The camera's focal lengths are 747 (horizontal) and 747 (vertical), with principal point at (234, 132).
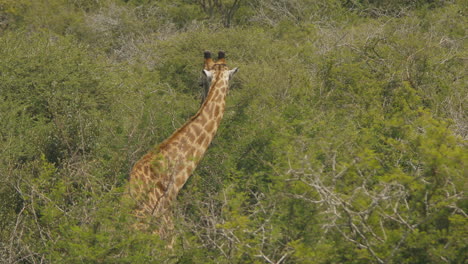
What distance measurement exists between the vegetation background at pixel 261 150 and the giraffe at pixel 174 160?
167 millimetres

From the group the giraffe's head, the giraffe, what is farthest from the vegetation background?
the giraffe's head

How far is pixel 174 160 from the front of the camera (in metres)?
5.86

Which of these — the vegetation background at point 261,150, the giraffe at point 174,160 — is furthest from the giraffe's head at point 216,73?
the vegetation background at point 261,150

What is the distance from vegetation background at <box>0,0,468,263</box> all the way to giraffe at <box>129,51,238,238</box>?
0.55 feet

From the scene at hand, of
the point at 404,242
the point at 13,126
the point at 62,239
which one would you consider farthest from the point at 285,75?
the point at 404,242

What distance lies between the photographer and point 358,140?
6832 millimetres

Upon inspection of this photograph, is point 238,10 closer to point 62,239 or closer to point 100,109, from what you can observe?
point 100,109

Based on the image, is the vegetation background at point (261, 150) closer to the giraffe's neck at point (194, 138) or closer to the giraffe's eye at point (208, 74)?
the giraffe's neck at point (194, 138)

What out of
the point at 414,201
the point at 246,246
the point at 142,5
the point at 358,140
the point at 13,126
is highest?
the point at 414,201

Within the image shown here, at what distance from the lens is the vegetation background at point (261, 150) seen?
404cm

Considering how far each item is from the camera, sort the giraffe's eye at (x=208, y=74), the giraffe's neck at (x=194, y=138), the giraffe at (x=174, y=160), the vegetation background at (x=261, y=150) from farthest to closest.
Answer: the giraffe's eye at (x=208, y=74) → the giraffe's neck at (x=194, y=138) → the giraffe at (x=174, y=160) → the vegetation background at (x=261, y=150)

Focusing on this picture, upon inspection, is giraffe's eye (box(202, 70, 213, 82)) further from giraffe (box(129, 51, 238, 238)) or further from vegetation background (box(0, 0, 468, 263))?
vegetation background (box(0, 0, 468, 263))

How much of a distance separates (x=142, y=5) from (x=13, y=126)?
15.4m

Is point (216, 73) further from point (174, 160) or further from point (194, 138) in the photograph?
point (174, 160)
